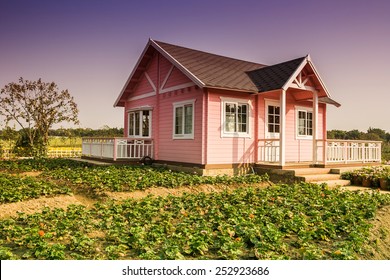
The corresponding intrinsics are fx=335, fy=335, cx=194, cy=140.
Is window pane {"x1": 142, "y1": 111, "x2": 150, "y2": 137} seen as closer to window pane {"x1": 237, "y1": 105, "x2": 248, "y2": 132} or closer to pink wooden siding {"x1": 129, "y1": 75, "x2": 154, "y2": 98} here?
pink wooden siding {"x1": 129, "y1": 75, "x2": 154, "y2": 98}

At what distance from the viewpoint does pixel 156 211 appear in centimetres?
626

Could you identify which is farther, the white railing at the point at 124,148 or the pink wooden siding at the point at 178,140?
the white railing at the point at 124,148

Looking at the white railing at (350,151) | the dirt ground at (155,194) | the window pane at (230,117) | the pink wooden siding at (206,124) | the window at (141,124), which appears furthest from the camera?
the window at (141,124)

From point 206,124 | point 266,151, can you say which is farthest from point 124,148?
point 266,151

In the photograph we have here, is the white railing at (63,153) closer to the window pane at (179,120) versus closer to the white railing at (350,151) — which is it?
the window pane at (179,120)

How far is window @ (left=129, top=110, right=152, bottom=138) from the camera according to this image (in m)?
15.4

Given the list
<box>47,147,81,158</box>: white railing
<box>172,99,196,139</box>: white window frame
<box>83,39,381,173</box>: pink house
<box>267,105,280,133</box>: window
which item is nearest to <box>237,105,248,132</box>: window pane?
<box>83,39,381,173</box>: pink house

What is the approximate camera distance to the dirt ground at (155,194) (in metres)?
4.80

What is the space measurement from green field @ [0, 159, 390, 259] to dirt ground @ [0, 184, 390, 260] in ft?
0.39

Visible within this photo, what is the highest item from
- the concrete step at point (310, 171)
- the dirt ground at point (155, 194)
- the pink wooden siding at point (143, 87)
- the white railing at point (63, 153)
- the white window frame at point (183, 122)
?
the pink wooden siding at point (143, 87)

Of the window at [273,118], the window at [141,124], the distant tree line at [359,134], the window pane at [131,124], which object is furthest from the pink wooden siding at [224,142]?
the distant tree line at [359,134]

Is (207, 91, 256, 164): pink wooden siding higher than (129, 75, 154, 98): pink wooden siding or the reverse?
the reverse
